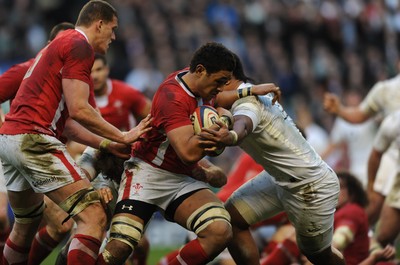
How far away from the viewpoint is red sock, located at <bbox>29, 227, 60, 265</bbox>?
369 inches

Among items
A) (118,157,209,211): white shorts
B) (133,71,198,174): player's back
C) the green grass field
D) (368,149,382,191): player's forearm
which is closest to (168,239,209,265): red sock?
(118,157,209,211): white shorts

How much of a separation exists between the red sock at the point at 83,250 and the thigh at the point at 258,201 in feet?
4.88

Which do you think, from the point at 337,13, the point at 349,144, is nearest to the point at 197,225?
the point at 349,144

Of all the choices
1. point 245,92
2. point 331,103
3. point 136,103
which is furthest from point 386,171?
point 245,92

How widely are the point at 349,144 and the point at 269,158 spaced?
20.1 feet

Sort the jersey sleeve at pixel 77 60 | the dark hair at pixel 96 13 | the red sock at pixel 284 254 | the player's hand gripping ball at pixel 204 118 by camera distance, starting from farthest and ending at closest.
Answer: the red sock at pixel 284 254, the dark hair at pixel 96 13, the jersey sleeve at pixel 77 60, the player's hand gripping ball at pixel 204 118

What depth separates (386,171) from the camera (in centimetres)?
1204

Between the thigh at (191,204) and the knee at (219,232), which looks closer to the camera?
the knee at (219,232)

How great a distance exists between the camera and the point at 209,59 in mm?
8109

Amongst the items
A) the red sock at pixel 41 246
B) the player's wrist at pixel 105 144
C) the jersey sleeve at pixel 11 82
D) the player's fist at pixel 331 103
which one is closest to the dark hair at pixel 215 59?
the player's wrist at pixel 105 144

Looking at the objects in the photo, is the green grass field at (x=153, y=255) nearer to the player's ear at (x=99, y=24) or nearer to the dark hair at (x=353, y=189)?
the dark hair at (x=353, y=189)

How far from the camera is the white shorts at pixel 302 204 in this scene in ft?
28.7

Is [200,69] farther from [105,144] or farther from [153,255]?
[153,255]

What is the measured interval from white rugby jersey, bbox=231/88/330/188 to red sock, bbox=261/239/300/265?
→ 1659mm
